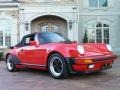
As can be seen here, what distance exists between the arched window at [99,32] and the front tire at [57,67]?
40.6 ft

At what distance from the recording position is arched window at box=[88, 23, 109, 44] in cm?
2103

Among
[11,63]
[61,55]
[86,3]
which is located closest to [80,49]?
[61,55]

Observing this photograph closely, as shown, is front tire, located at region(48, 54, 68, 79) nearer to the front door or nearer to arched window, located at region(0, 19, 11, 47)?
arched window, located at region(0, 19, 11, 47)

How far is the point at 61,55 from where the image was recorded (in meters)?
8.61

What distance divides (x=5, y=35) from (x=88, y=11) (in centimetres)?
622

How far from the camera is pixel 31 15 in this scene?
1964 cm

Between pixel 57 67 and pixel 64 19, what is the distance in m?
11.2

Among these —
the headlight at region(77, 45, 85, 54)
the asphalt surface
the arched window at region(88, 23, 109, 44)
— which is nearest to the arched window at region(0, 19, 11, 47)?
the arched window at region(88, 23, 109, 44)

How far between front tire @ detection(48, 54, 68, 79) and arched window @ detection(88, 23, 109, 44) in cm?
1237

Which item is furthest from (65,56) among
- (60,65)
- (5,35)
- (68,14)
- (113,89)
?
(5,35)

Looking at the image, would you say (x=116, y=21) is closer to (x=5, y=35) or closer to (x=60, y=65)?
(x=5, y=35)

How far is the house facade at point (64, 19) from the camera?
19.6m

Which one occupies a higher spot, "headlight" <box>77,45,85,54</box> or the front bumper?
"headlight" <box>77,45,85,54</box>

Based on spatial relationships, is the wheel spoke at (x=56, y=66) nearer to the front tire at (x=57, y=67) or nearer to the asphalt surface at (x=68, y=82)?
the front tire at (x=57, y=67)
